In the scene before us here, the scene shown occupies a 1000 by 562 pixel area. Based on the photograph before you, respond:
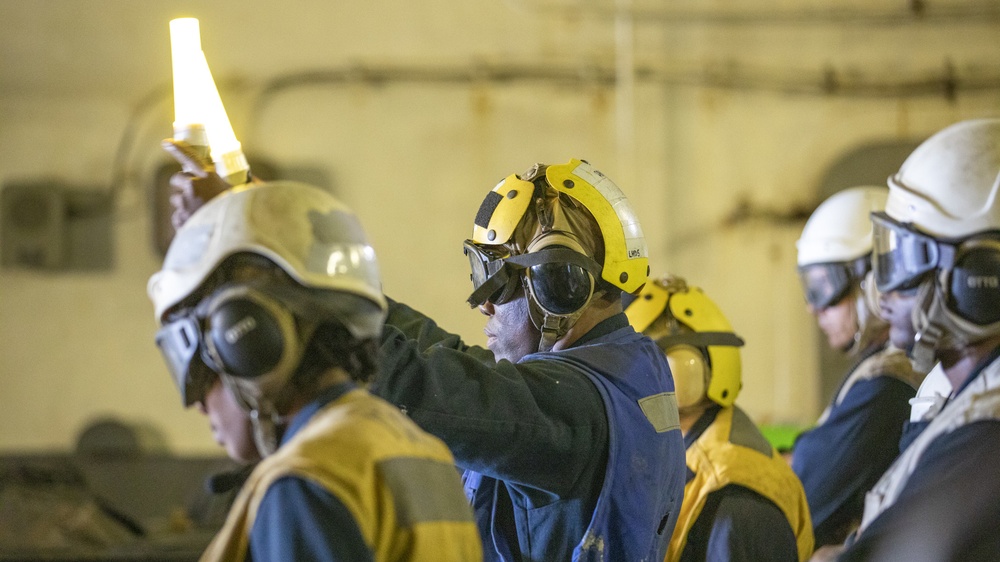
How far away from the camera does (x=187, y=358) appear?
1.60m

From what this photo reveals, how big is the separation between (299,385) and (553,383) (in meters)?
0.73

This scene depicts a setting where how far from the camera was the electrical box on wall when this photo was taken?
21.9ft

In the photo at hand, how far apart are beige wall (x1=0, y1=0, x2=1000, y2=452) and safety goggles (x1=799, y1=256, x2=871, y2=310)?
2.35 m

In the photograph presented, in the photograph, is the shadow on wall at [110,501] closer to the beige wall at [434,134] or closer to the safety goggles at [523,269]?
the beige wall at [434,134]

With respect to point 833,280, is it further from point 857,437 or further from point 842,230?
point 857,437

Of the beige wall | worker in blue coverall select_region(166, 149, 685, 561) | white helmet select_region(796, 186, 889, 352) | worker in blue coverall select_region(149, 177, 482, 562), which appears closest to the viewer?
worker in blue coverall select_region(149, 177, 482, 562)

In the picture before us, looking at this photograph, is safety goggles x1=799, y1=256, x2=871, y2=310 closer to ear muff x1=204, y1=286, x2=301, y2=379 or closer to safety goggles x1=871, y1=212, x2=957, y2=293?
safety goggles x1=871, y1=212, x2=957, y2=293

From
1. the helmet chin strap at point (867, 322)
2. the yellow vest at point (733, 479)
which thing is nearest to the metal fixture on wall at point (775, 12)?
the helmet chin strap at point (867, 322)

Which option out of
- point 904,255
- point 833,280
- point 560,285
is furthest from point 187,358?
point 833,280

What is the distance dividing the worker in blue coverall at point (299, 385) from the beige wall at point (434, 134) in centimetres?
515

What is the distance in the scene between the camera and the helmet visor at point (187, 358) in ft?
5.24

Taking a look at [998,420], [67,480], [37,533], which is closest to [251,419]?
[998,420]

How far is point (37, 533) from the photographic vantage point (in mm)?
5012

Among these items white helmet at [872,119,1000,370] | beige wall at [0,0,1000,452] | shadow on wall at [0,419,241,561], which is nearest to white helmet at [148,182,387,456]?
white helmet at [872,119,1000,370]
